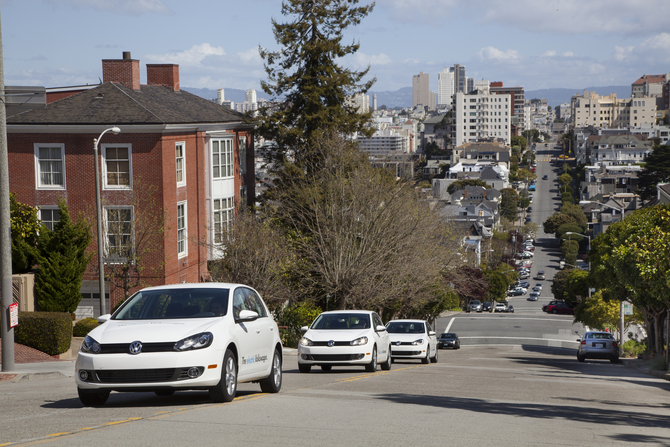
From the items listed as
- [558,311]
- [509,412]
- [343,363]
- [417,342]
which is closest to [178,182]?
[417,342]

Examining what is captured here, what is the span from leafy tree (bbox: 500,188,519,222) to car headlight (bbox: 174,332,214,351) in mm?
178830

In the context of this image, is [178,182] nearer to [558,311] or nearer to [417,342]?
[417,342]

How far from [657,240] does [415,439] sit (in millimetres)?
17554

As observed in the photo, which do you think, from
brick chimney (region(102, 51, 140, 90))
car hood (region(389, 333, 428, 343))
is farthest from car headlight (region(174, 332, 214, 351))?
brick chimney (region(102, 51, 140, 90))

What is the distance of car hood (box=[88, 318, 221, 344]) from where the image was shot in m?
9.55

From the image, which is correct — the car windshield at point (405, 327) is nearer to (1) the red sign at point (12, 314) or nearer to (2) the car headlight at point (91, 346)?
(1) the red sign at point (12, 314)

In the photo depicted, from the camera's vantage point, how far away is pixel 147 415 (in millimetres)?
9180

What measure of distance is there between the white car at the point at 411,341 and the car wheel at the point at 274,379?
41.9ft

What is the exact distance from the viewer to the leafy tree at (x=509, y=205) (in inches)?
7303

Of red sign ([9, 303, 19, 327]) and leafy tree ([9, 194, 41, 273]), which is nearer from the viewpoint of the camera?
red sign ([9, 303, 19, 327])

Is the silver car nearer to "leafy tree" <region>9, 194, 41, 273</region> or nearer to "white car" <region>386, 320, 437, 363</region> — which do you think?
"white car" <region>386, 320, 437, 363</region>

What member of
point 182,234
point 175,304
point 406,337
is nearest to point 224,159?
point 182,234

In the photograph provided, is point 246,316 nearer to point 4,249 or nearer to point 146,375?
point 146,375

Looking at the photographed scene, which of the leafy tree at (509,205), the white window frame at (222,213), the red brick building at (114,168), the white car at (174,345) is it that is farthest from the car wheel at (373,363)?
the leafy tree at (509,205)
